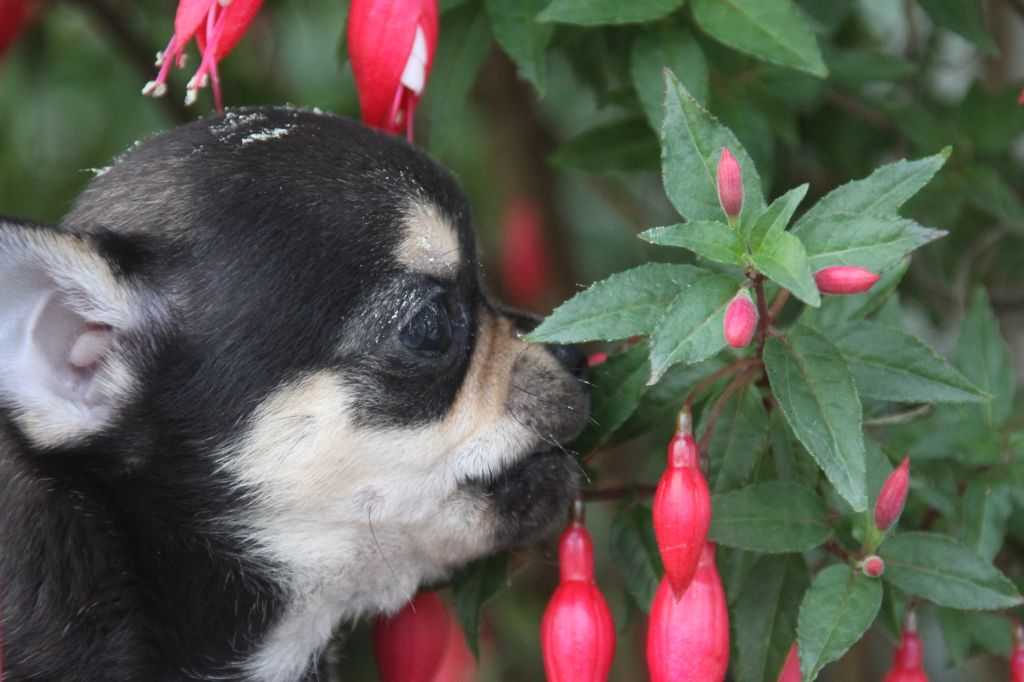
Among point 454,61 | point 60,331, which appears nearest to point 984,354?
point 454,61

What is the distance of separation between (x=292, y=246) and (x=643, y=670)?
178 cm

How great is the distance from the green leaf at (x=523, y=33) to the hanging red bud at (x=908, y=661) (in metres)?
0.94

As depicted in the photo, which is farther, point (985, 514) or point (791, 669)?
point (985, 514)

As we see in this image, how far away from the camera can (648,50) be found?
6.77 feet

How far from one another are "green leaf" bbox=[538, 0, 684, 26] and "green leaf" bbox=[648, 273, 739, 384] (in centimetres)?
49

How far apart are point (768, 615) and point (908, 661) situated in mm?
210

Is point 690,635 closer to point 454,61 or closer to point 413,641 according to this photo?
point 413,641

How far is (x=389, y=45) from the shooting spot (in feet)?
5.92

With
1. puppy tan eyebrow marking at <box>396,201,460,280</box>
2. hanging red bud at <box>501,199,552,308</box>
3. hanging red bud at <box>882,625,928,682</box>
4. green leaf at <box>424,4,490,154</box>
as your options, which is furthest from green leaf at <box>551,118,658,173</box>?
hanging red bud at <box>501,199,552,308</box>

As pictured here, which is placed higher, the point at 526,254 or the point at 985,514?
the point at 985,514

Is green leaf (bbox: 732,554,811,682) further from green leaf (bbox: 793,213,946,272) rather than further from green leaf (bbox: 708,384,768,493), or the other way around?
green leaf (bbox: 793,213,946,272)

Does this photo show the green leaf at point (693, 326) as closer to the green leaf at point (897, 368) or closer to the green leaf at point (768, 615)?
the green leaf at point (897, 368)

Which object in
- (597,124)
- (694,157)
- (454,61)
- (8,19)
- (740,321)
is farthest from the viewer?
(597,124)

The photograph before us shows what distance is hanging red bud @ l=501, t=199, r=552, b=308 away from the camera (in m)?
3.62
